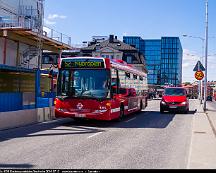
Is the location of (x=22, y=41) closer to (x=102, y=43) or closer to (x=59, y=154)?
(x=59, y=154)

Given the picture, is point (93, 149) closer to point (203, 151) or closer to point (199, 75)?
point (203, 151)

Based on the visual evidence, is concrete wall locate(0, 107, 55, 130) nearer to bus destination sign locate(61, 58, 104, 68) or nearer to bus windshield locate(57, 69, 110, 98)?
bus windshield locate(57, 69, 110, 98)

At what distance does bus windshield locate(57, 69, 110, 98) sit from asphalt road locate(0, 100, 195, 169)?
2002 mm

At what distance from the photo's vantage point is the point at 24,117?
15.6 m

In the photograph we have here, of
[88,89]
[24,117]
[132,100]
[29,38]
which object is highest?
[29,38]

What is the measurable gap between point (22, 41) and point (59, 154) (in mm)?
24300

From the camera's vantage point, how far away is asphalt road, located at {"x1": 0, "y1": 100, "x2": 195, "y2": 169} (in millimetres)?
7484

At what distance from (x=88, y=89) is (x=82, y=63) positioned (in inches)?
50.9

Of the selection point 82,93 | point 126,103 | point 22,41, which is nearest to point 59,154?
point 82,93

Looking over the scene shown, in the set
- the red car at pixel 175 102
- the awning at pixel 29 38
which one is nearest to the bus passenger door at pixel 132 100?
the red car at pixel 175 102

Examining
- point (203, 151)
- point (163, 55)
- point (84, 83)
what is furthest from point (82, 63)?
point (163, 55)

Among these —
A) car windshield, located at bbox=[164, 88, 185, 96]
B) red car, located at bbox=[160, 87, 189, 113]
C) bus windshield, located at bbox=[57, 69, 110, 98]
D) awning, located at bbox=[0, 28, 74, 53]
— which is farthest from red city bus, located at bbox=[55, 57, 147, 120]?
awning, located at bbox=[0, 28, 74, 53]

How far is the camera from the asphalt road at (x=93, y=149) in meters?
7.48

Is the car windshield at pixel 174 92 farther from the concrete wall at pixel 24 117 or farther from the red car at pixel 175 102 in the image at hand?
the concrete wall at pixel 24 117
